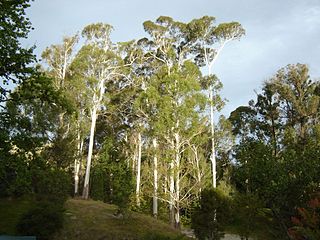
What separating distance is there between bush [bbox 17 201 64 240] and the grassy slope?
77cm

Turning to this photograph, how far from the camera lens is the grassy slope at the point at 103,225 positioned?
15680mm

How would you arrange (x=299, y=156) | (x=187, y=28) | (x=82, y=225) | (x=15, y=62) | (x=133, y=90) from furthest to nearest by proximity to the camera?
(x=133, y=90)
(x=187, y=28)
(x=82, y=225)
(x=299, y=156)
(x=15, y=62)

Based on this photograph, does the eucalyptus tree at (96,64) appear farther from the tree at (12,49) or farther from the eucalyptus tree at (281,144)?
the tree at (12,49)

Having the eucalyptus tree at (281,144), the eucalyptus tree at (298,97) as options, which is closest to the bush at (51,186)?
the eucalyptus tree at (281,144)

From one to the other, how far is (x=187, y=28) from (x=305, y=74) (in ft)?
29.2

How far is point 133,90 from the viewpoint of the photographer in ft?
91.4

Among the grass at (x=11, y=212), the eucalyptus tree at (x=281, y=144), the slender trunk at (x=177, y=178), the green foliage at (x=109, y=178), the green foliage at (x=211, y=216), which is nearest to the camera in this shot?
the eucalyptus tree at (x=281, y=144)

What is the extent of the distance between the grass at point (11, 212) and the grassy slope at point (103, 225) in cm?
203

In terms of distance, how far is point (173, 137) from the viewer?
2177cm

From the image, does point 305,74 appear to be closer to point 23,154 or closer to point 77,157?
point 77,157

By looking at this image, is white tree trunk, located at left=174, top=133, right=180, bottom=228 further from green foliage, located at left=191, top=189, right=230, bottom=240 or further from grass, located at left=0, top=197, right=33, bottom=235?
grass, located at left=0, top=197, right=33, bottom=235

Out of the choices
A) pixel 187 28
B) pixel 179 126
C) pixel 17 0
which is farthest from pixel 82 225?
pixel 187 28

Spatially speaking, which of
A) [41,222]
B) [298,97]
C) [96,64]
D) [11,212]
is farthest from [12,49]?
[298,97]

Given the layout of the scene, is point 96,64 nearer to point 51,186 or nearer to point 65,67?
point 65,67
